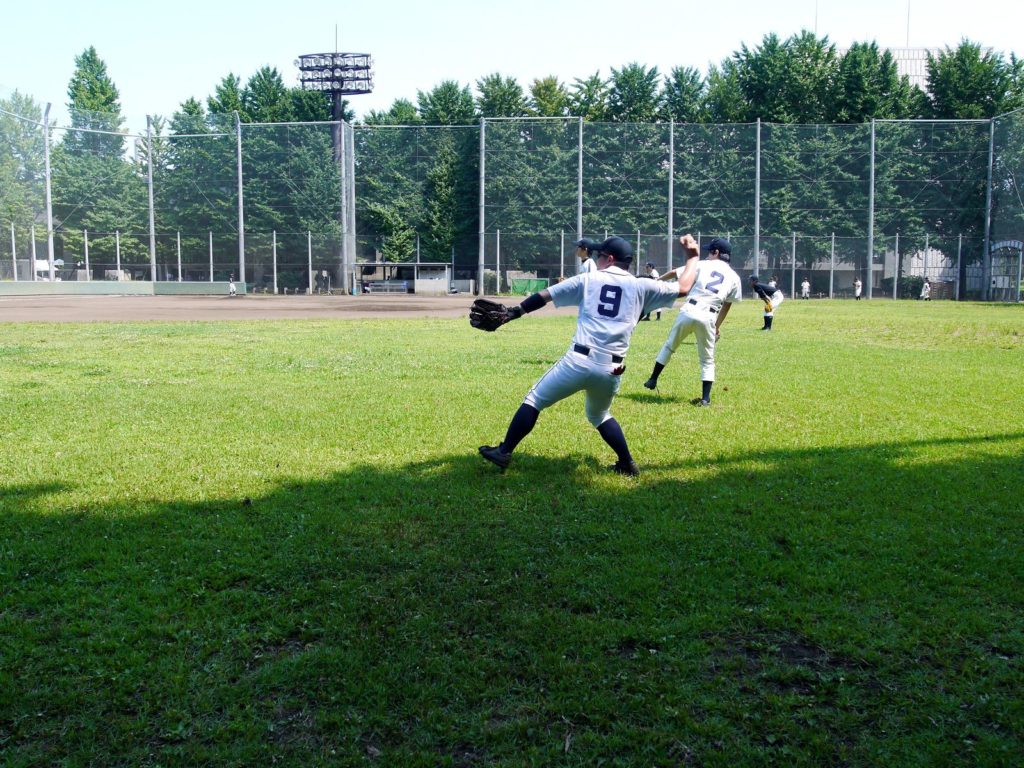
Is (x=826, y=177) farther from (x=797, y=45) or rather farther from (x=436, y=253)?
(x=436, y=253)

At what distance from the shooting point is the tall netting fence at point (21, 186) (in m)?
47.4

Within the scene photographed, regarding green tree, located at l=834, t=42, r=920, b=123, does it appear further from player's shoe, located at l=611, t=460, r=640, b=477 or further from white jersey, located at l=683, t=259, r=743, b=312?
player's shoe, located at l=611, t=460, r=640, b=477

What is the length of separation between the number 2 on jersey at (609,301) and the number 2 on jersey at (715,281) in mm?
4713

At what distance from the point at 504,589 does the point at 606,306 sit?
277 centimetres

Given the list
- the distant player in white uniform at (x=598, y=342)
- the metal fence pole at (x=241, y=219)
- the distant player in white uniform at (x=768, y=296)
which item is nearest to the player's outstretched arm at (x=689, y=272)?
the distant player in white uniform at (x=598, y=342)

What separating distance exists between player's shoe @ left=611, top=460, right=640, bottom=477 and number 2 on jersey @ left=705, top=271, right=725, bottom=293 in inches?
185

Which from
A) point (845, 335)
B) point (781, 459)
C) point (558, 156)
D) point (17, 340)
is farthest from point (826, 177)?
point (781, 459)

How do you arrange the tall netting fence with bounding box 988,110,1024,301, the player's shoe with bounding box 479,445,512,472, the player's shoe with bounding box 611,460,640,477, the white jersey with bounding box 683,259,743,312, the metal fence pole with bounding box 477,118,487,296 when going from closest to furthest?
the player's shoe with bounding box 479,445,512,472
the player's shoe with bounding box 611,460,640,477
the white jersey with bounding box 683,259,743,312
the tall netting fence with bounding box 988,110,1024,301
the metal fence pole with bounding box 477,118,487,296

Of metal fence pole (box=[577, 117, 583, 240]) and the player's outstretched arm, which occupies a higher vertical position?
metal fence pole (box=[577, 117, 583, 240])

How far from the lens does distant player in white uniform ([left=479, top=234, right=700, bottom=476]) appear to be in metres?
6.73

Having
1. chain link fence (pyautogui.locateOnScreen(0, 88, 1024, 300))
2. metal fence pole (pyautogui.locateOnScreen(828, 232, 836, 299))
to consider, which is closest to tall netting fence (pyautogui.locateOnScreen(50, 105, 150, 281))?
chain link fence (pyautogui.locateOnScreen(0, 88, 1024, 300))

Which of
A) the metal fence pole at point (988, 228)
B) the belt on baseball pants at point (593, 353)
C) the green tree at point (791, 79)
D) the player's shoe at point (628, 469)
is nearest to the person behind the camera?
the belt on baseball pants at point (593, 353)

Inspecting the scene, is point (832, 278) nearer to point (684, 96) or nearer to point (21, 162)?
point (684, 96)

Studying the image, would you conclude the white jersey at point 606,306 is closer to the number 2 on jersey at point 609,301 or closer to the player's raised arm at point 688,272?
the number 2 on jersey at point 609,301
